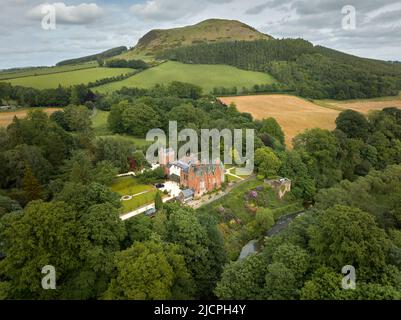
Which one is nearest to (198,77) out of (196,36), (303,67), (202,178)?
(303,67)

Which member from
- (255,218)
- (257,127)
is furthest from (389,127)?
(255,218)

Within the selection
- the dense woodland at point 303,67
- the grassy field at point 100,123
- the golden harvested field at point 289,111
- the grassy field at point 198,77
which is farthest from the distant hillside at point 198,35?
the grassy field at point 100,123

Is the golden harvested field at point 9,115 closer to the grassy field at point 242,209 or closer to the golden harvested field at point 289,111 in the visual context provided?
the grassy field at point 242,209

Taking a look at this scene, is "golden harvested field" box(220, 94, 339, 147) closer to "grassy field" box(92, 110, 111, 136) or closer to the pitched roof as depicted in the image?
the pitched roof

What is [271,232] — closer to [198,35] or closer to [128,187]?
[128,187]

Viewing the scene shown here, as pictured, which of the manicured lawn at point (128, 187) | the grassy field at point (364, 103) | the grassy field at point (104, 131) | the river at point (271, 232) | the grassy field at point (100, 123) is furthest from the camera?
the grassy field at point (364, 103)
